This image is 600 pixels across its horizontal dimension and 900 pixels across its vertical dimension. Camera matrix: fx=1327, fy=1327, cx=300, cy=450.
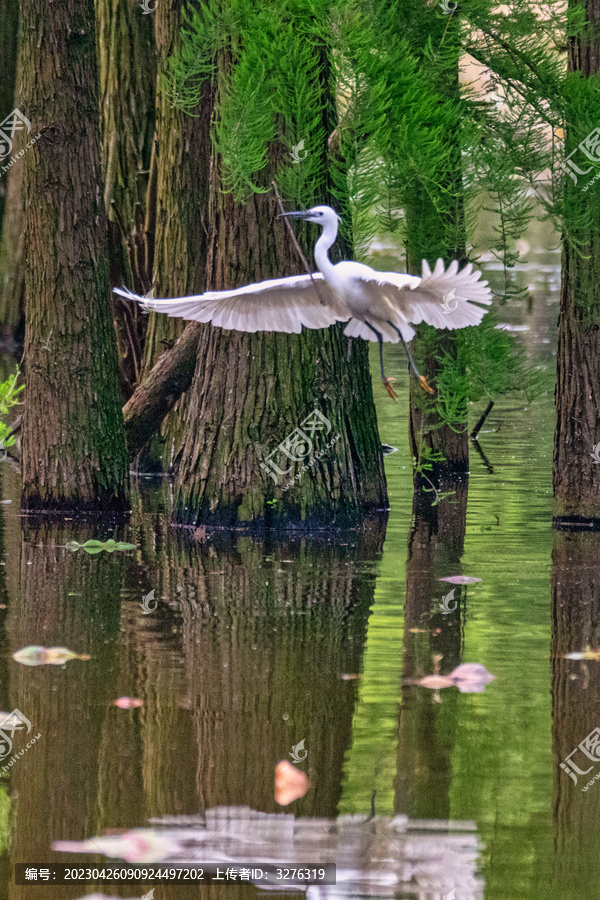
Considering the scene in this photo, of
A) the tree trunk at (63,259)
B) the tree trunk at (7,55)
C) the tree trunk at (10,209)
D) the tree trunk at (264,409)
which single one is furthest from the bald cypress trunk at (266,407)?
the tree trunk at (7,55)

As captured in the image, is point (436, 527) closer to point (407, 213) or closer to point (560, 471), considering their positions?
point (560, 471)

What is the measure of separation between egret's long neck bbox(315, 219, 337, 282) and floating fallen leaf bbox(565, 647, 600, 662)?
7.95ft

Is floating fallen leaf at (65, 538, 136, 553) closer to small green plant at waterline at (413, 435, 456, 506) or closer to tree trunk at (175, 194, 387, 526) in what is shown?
tree trunk at (175, 194, 387, 526)

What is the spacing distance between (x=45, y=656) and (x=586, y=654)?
2.61 metres

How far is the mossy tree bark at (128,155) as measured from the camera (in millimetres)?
12844

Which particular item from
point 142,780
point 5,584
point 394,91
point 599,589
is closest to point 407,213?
point 394,91

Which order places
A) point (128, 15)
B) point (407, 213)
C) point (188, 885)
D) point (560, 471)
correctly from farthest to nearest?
point (128, 15) < point (407, 213) < point (560, 471) < point (188, 885)

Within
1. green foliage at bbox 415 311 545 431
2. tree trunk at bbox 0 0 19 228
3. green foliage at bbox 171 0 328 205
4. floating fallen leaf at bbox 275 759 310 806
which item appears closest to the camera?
floating fallen leaf at bbox 275 759 310 806

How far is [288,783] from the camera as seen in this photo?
191 inches

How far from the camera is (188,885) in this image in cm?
416

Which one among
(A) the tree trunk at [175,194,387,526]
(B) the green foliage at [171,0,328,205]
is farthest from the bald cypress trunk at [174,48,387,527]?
(B) the green foliage at [171,0,328,205]

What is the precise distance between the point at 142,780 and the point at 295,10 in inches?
220

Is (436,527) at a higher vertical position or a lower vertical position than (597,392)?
lower

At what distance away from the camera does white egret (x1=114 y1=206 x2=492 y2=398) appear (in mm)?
7211
